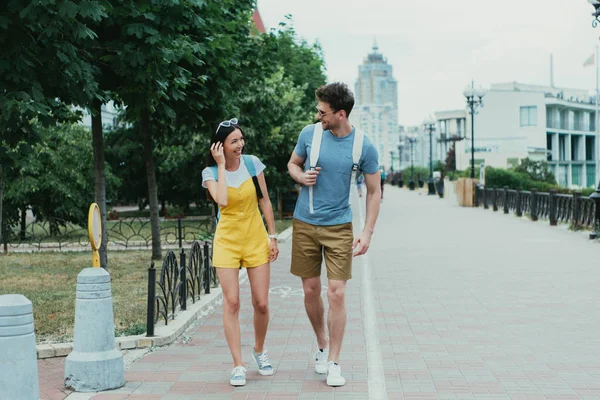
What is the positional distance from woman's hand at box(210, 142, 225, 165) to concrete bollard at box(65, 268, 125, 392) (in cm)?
110

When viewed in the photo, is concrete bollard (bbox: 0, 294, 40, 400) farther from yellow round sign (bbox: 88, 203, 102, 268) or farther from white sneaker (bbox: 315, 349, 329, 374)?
white sneaker (bbox: 315, 349, 329, 374)

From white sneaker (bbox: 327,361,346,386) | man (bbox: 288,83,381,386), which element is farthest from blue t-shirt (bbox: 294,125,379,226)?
white sneaker (bbox: 327,361,346,386)

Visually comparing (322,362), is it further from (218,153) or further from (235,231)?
(218,153)

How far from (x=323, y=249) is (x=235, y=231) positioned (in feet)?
2.08

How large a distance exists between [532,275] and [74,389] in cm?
874

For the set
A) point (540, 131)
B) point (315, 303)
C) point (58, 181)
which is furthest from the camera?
point (540, 131)

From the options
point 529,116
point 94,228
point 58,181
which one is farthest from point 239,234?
point 529,116

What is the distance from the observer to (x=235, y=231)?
632 centimetres

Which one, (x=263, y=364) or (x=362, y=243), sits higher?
(x=362, y=243)

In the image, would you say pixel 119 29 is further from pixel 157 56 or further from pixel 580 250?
pixel 580 250

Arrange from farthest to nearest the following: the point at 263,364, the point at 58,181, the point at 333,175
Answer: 1. the point at 58,181
2. the point at 263,364
3. the point at 333,175

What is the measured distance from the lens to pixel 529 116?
9469cm

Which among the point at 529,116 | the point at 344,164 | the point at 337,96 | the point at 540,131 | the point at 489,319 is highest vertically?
the point at 529,116

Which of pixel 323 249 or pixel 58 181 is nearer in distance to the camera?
pixel 323 249
